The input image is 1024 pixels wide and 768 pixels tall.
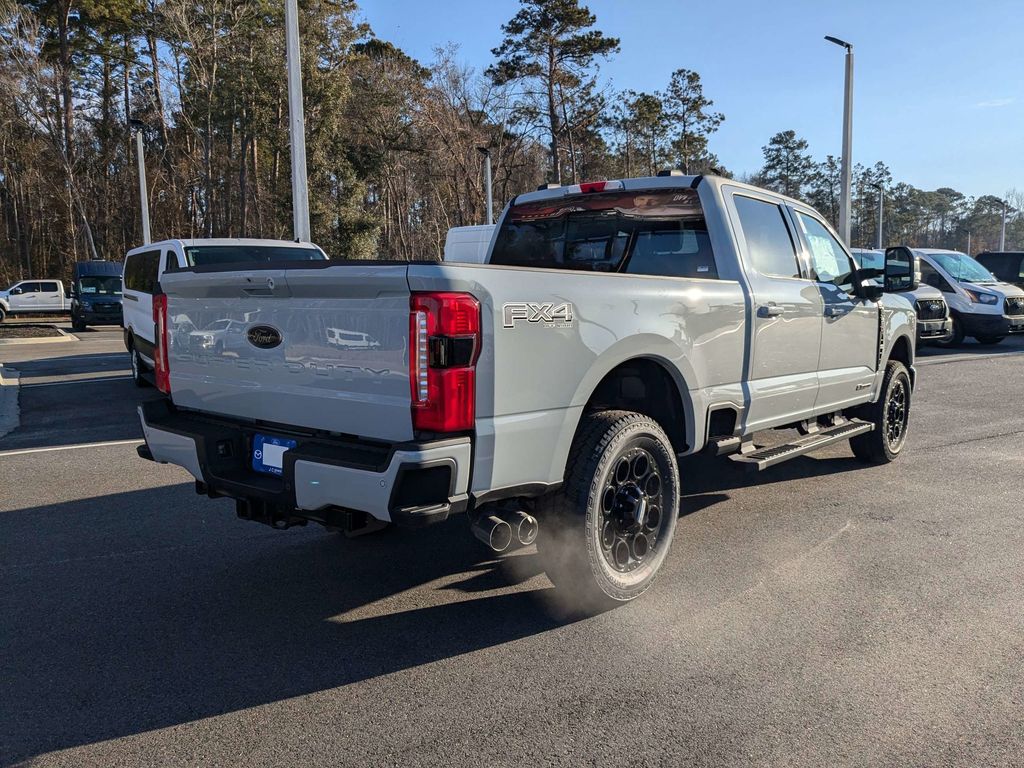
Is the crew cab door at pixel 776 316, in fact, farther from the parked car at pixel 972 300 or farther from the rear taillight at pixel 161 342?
the parked car at pixel 972 300

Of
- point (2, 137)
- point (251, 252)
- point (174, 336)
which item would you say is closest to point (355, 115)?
point (2, 137)

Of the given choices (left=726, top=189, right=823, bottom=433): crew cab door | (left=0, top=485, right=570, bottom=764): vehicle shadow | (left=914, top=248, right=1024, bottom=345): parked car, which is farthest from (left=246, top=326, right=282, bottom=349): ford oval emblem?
(left=914, top=248, right=1024, bottom=345): parked car

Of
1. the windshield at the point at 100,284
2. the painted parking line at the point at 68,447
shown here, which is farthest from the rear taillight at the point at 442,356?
the windshield at the point at 100,284

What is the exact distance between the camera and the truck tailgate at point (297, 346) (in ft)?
10.3

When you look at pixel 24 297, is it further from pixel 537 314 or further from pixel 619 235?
pixel 537 314

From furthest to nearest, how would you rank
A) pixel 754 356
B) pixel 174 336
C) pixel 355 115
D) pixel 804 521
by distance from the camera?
pixel 355 115
pixel 804 521
pixel 754 356
pixel 174 336

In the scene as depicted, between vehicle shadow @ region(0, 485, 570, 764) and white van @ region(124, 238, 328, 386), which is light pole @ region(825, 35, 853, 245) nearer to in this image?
white van @ region(124, 238, 328, 386)

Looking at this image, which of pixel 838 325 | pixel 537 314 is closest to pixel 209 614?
pixel 537 314

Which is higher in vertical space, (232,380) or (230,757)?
(232,380)

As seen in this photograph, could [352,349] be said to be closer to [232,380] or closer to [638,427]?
[232,380]

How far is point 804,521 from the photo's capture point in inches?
206

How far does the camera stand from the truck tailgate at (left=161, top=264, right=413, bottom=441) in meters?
3.15

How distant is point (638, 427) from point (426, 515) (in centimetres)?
126

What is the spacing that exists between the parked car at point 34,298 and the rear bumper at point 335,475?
110 ft
